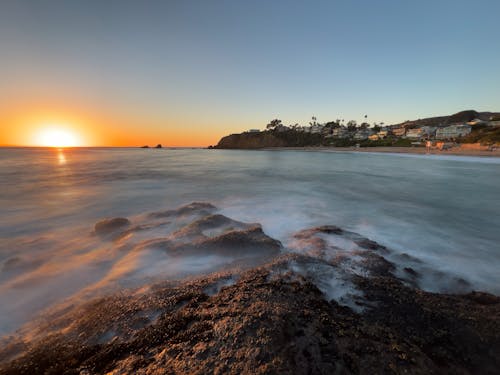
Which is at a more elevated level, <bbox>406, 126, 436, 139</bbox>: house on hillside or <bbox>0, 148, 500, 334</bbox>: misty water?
<bbox>406, 126, 436, 139</bbox>: house on hillside

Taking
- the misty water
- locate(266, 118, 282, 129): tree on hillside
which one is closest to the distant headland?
locate(266, 118, 282, 129): tree on hillside

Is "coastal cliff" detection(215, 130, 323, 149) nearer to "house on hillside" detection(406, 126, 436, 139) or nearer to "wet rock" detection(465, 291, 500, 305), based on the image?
"house on hillside" detection(406, 126, 436, 139)

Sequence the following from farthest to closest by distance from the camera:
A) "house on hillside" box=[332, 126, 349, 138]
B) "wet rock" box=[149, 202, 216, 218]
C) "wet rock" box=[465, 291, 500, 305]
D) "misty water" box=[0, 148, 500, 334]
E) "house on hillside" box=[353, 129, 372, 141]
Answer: "house on hillside" box=[332, 126, 349, 138], "house on hillside" box=[353, 129, 372, 141], "wet rock" box=[149, 202, 216, 218], "misty water" box=[0, 148, 500, 334], "wet rock" box=[465, 291, 500, 305]

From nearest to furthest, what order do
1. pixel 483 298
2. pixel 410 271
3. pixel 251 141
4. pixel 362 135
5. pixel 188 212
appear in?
pixel 483 298, pixel 410 271, pixel 188 212, pixel 362 135, pixel 251 141

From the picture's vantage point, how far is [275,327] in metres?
2.07

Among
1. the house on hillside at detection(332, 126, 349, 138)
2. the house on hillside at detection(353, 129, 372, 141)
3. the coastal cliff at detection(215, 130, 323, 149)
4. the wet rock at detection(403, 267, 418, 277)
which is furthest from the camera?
the coastal cliff at detection(215, 130, 323, 149)

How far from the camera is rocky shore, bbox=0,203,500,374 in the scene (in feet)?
6.00

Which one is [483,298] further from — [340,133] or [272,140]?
[272,140]

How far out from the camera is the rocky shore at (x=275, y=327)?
1829 mm

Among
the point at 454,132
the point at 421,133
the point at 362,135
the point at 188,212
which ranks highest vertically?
the point at 362,135

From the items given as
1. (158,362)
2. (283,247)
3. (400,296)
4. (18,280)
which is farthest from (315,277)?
(18,280)

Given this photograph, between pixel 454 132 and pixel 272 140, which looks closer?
pixel 454 132

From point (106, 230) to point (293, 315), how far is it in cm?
513

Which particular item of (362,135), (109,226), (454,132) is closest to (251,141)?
(362,135)
